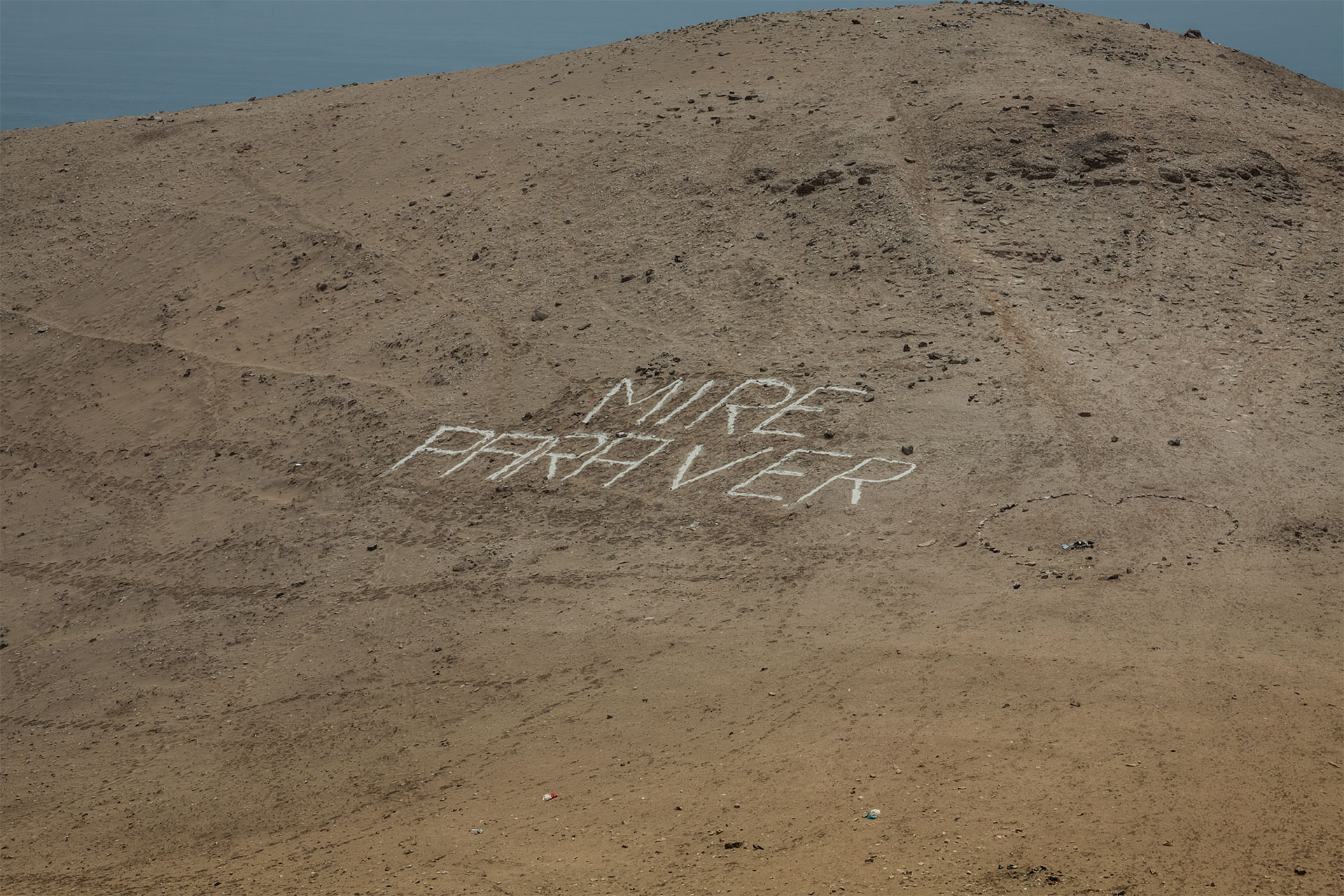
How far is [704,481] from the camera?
32.6ft

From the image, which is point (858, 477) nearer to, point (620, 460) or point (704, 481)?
point (704, 481)

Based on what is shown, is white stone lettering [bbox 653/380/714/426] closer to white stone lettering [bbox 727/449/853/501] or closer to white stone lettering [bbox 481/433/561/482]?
white stone lettering [bbox 481/433/561/482]

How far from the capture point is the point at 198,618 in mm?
9336

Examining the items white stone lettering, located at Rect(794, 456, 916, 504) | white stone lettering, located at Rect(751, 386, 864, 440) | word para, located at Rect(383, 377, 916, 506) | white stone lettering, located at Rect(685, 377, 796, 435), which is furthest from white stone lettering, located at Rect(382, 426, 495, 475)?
white stone lettering, located at Rect(794, 456, 916, 504)

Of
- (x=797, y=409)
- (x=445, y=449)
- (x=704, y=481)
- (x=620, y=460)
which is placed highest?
(x=797, y=409)

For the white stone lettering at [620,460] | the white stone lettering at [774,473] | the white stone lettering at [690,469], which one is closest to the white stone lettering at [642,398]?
the white stone lettering at [620,460]

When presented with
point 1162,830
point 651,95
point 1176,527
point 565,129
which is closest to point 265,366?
point 565,129

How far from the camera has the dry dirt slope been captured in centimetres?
600

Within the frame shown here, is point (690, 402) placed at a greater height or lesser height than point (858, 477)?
greater

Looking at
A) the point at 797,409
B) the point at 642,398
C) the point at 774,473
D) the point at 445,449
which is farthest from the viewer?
the point at 642,398

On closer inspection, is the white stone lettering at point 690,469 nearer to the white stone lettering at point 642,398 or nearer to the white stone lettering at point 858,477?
the white stone lettering at point 858,477

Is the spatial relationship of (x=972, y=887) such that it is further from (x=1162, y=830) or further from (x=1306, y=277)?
(x=1306, y=277)

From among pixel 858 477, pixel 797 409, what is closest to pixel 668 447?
pixel 797 409

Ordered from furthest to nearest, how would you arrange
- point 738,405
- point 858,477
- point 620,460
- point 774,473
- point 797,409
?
point 738,405 → point 797,409 → point 620,460 → point 774,473 → point 858,477
